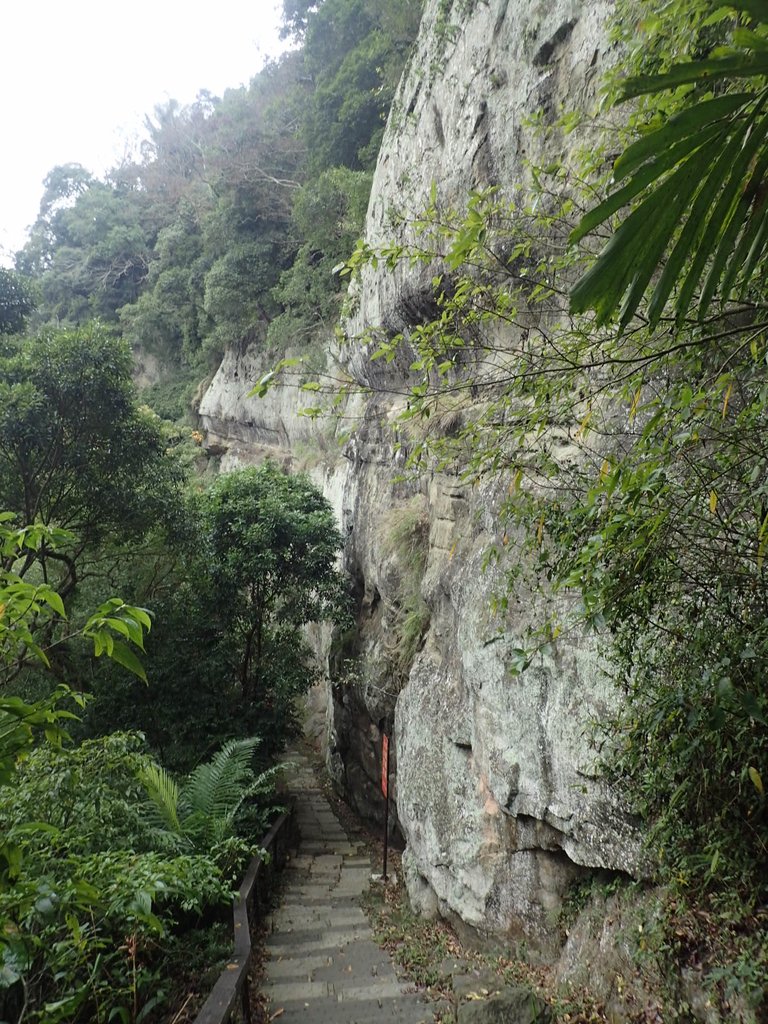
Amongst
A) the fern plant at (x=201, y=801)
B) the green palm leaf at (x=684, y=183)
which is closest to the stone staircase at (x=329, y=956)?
the fern plant at (x=201, y=801)

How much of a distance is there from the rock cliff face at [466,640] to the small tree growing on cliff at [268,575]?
2.79ft

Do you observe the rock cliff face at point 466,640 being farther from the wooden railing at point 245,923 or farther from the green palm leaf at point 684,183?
the green palm leaf at point 684,183

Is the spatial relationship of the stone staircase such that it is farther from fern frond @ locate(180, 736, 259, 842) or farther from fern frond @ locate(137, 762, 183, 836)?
fern frond @ locate(137, 762, 183, 836)

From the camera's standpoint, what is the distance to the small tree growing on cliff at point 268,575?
8.91 metres

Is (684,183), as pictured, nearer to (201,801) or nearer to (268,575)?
(201,801)

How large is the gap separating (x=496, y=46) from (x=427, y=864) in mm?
8743

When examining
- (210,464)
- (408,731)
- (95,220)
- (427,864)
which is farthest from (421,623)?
(95,220)

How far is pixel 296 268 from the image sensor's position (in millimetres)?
13828

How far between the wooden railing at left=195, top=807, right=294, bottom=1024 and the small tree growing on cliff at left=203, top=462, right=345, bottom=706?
6.82ft

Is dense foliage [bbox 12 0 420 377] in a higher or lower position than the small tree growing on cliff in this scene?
higher

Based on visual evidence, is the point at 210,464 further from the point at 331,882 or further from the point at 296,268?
the point at 331,882

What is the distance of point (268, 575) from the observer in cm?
940

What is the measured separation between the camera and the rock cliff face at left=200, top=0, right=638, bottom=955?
167 inches

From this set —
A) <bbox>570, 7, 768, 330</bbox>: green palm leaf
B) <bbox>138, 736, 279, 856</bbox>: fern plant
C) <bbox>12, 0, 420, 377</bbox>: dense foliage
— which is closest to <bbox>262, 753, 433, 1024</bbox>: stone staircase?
<bbox>138, 736, 279, 856</bbox>: fern plant
